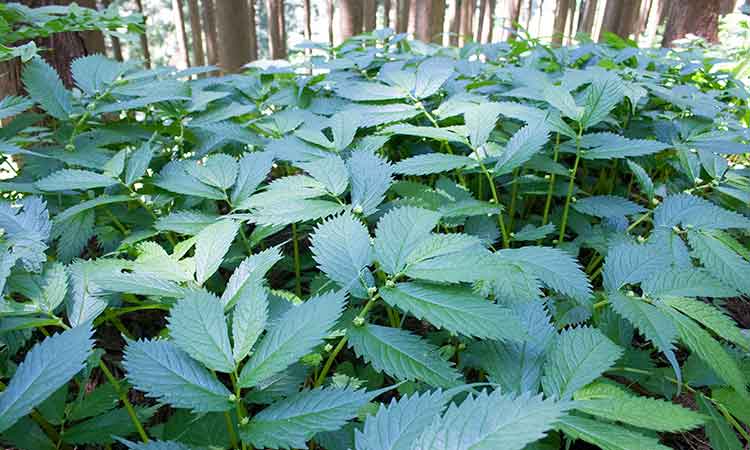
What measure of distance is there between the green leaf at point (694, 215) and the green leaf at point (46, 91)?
161 centimetres

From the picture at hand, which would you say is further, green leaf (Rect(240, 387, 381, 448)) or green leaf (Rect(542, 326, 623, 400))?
green leaf (Rect(542, 326, 623, 400))

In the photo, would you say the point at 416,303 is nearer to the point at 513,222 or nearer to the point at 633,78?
the point at 513,222

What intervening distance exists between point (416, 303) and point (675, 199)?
→ 2.58 feet

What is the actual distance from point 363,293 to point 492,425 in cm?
32

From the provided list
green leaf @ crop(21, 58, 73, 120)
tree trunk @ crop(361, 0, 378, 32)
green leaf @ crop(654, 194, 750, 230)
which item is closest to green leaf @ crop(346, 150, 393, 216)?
green leaf @ crop(654, 194, 750, 230)

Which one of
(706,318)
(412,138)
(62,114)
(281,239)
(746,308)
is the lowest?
(746,308)

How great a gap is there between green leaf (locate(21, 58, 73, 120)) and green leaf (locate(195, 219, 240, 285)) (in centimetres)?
78

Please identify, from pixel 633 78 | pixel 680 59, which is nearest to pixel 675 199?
pixel 633 78

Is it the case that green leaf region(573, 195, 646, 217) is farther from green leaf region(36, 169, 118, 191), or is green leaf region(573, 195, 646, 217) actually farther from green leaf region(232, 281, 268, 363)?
green leaf region(36, 169, 118, 191)

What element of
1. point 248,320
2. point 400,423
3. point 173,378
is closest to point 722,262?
point 400,423

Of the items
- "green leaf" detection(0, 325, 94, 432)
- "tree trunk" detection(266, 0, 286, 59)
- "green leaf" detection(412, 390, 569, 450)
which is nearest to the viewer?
"green leaf" detection(412, 390, 569, 450)

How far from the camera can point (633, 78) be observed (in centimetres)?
176

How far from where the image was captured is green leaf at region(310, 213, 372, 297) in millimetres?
734

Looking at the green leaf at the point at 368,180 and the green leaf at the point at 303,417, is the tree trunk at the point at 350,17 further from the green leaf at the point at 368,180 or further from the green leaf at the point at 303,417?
the green leaf at the point at 303,417
